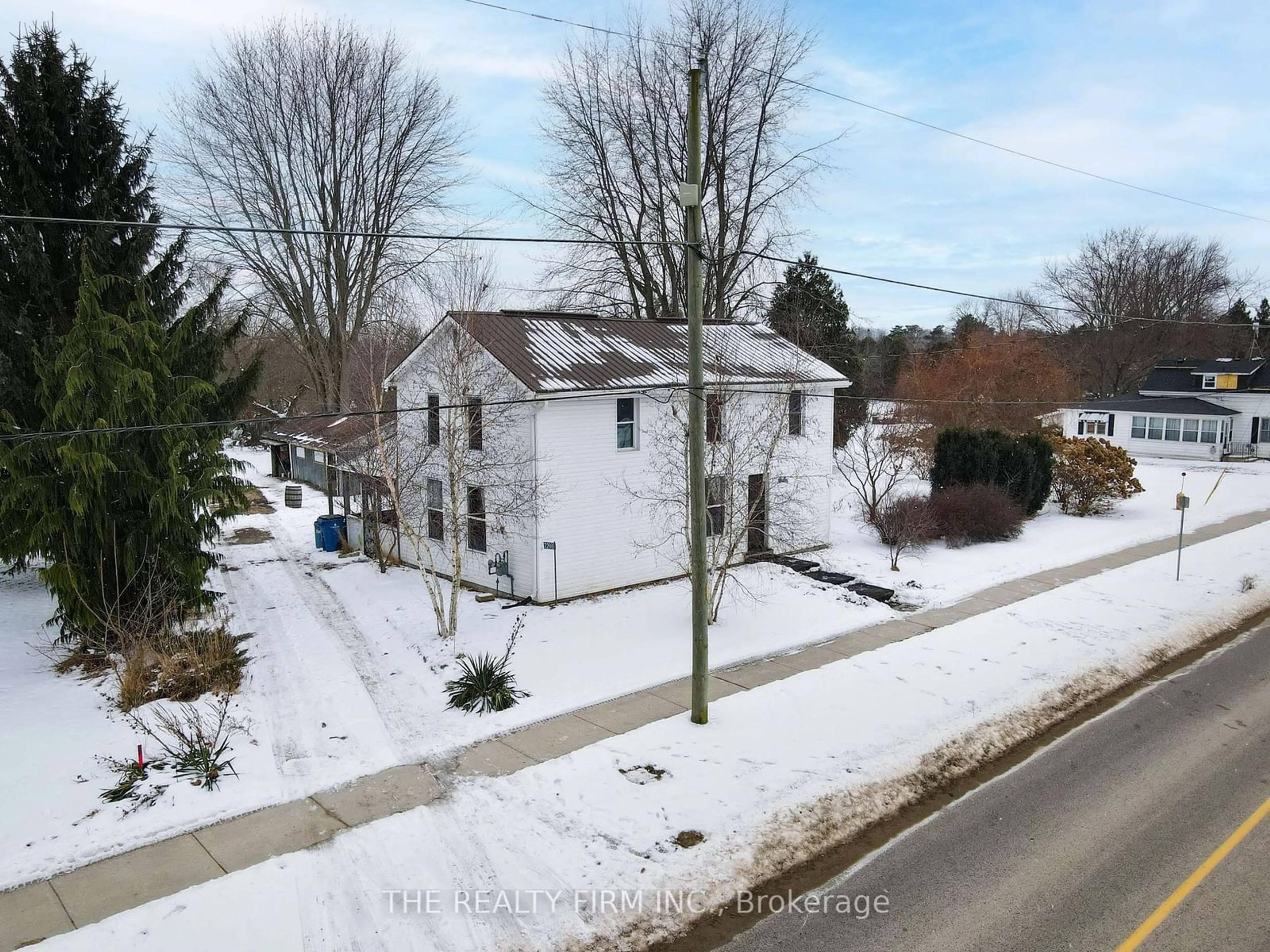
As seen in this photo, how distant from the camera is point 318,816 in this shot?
28.9 feet

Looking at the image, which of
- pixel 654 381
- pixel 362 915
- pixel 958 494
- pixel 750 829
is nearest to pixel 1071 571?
pixel 958 494

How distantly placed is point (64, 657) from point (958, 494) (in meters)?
23.3

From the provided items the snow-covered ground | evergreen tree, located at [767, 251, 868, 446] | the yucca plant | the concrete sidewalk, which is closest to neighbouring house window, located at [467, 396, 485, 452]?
the snow-covered ground

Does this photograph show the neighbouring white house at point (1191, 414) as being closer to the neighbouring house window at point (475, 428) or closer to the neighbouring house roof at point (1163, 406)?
the neighbouring house roof at point (1163, 406)

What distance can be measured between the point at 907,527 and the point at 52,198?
2168 cm

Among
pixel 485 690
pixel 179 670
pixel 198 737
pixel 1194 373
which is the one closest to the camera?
pixel 198 737

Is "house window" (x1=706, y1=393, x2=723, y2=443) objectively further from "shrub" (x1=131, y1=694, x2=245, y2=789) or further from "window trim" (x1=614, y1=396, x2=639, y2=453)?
"shrub" (x1=131, y1=694, x2=245, y2=789)

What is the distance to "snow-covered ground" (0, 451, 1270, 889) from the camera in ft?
30.1

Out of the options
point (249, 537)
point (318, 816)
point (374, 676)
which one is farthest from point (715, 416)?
point (249, 537)

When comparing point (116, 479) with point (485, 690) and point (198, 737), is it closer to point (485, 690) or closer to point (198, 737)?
point (198, 737)

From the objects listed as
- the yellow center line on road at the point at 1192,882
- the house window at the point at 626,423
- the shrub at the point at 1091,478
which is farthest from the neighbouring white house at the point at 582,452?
the shrub at the point at 1091,478

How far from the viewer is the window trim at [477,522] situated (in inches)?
754

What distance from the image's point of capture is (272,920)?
22.5 ft

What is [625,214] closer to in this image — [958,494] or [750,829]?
[958,494]
